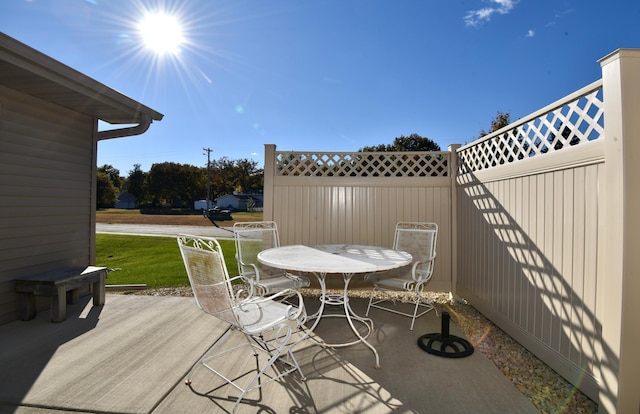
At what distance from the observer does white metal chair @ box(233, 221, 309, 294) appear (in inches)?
104

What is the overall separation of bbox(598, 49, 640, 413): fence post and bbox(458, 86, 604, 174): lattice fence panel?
0.20m

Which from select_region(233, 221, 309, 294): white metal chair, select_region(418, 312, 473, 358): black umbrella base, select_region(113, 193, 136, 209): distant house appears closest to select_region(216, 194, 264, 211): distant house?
select_region(113, 193, 136, 209): distant house

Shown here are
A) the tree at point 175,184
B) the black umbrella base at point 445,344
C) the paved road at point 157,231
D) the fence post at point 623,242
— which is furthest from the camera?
the tree at point 175,184

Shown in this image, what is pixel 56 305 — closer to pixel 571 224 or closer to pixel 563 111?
pixel 571 224

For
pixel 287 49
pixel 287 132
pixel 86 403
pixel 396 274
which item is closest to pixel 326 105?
pixel 287 132

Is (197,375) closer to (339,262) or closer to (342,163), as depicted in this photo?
(339,262)

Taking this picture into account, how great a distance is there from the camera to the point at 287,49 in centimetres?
479

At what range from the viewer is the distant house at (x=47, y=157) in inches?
105

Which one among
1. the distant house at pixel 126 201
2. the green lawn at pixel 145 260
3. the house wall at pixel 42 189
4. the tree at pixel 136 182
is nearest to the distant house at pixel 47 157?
the house wall at pixel 42 189

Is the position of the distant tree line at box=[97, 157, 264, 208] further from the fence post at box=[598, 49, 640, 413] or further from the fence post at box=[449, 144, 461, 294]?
the fence post at box=[598, 49, 640, 413]

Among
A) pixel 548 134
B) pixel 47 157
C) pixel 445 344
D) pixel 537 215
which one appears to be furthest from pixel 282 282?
pixel 47 157

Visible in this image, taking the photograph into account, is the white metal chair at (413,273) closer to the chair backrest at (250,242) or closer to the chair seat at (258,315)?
the chair backrest at (250,242)

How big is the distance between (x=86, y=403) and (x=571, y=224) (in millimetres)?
3150

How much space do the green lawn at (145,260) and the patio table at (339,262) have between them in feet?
8.96
